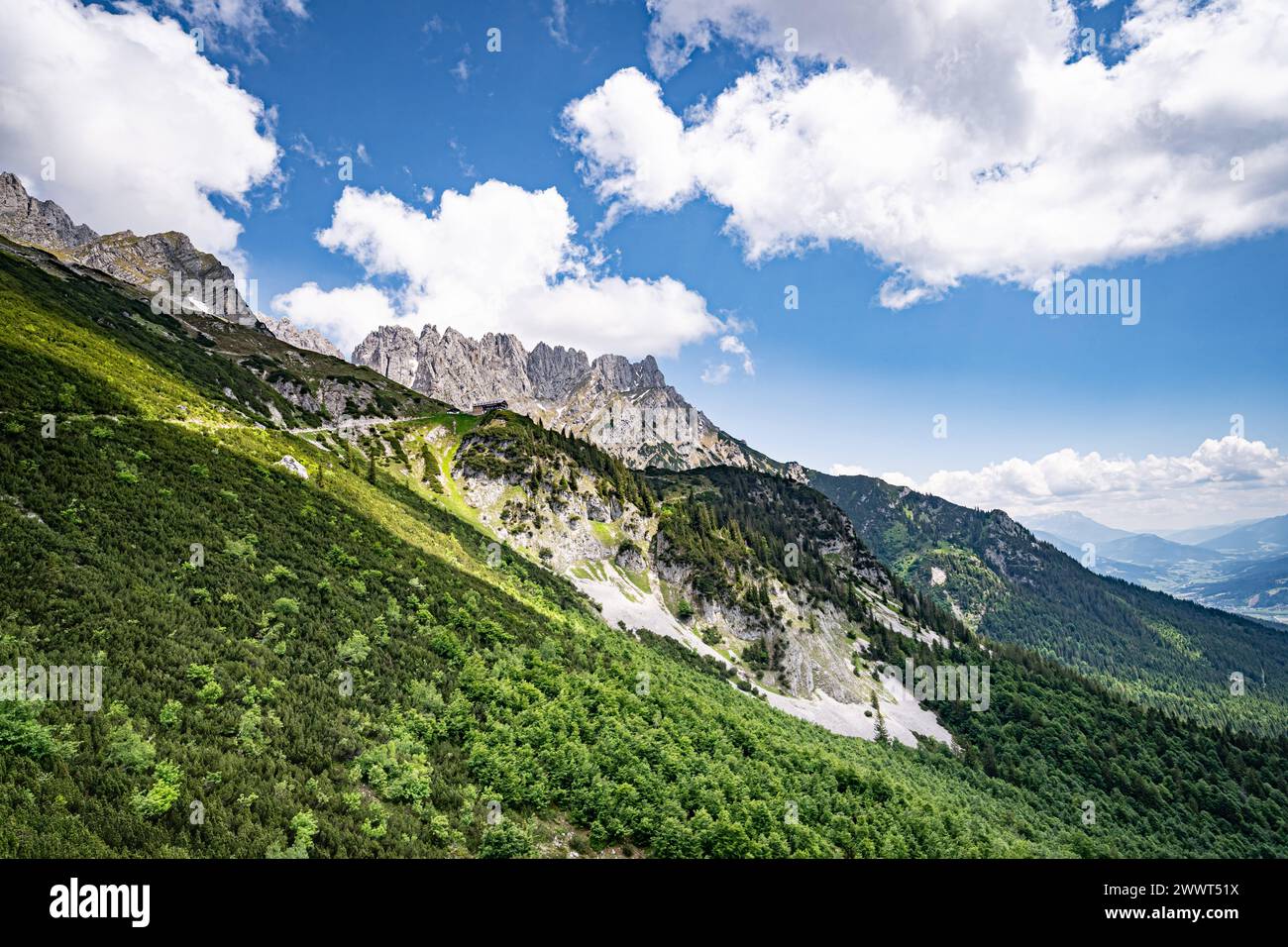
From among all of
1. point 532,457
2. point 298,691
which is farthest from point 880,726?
point 298,691

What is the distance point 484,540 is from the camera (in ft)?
271

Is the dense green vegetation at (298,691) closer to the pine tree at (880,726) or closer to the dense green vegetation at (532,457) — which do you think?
the pine tree at (880,726)

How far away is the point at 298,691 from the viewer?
23.5 metres

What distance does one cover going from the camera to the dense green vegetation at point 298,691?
16078 mm

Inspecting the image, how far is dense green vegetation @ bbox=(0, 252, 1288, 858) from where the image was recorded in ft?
52.7

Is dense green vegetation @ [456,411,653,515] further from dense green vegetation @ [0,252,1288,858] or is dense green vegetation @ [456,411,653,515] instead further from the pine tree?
the pine tree

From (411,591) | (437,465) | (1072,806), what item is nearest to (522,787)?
(411,591)

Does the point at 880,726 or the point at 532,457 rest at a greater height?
the point at 532,457

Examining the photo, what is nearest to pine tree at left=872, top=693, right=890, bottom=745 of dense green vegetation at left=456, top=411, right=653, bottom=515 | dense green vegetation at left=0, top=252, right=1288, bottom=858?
dense green vegetation at left=0, top=252, right=1288, bottom=858

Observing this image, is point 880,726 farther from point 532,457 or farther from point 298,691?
point 298,691

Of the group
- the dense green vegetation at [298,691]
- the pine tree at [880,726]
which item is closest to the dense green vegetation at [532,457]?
the dense green vegetation at [298,691]

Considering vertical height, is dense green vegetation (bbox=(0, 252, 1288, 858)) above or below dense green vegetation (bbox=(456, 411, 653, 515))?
below
